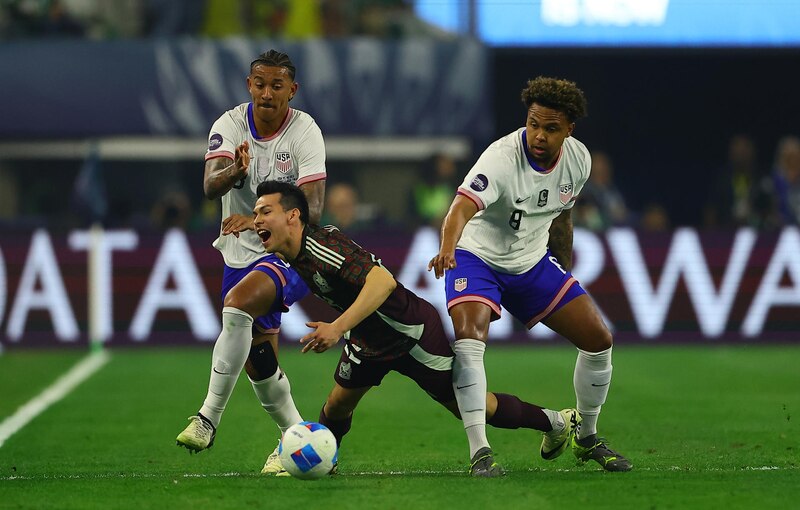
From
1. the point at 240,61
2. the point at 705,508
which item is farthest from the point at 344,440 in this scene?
the point at 240,61

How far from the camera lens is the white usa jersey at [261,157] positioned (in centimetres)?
754

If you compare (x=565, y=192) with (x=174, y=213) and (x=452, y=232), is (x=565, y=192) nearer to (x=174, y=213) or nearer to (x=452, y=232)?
(x=452, y=232)

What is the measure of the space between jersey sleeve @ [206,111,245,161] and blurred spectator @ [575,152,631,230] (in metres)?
8.55

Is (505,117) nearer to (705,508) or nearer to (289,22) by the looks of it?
(289,22)

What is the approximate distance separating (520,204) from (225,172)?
1633 millimetres

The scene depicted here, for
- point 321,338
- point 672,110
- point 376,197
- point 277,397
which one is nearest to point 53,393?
point 277,397

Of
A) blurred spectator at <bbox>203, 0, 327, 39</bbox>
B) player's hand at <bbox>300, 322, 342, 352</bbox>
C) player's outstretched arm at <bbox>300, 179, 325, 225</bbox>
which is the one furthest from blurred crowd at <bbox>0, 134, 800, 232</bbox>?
player's hand at <bbox>300, 322, 342, 352</bbox>

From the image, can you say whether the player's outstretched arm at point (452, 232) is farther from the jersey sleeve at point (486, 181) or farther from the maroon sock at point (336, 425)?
the maroon sock at point (336, 425)

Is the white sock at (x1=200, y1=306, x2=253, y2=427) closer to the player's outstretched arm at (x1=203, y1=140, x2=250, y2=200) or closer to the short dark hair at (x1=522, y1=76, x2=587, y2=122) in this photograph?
the player's outstretched arm at (x1=203, y1=140, x2=250, y2=200)

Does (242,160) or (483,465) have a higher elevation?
(242,160)

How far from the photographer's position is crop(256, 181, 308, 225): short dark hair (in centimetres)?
677

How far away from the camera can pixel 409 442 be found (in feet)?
28.4

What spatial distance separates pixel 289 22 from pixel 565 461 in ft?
38.5

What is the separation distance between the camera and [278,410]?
25.2 ft
